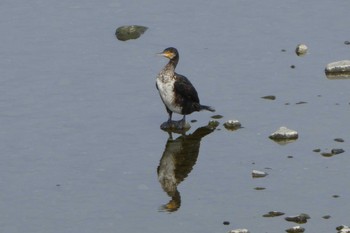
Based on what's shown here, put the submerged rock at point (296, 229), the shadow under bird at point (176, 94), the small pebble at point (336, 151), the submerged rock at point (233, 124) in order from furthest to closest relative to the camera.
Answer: the shadow under bird at point (176, 94) → the submerged rock at point (233, 124) → the small pebble at point (336, 151) → the submerged rock at point (296, 229)

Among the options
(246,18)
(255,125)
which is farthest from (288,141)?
(246,18)

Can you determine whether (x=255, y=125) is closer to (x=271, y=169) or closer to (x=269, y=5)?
(x=271, y=169)

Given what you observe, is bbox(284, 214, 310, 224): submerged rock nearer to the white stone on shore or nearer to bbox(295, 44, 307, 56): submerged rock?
the white stone on shore

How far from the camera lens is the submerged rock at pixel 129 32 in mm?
34031

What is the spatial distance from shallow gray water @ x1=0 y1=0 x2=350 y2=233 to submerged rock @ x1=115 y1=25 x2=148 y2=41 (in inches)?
9.8

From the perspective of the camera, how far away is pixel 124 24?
34.8m

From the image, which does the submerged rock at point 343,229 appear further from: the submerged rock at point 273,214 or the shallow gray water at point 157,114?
the submerged rock at point 273,214

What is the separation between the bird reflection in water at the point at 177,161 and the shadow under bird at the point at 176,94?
1.70 ft

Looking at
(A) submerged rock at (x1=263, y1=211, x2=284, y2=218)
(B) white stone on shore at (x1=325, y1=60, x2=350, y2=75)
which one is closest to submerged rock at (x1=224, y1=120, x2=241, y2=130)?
(B) white stone on shore at (x1=325, y1=60, x2=350, y2=75)

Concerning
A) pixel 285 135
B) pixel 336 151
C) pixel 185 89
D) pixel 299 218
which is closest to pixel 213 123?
pixel 185 89

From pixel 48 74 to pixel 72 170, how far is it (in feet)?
22.1

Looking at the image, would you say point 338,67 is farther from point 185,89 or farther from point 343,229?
point 343,229

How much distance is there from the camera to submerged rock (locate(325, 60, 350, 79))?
98.2 feet

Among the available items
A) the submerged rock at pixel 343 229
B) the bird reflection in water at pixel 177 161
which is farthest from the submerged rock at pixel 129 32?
the submerged rock at pixel 343 229
